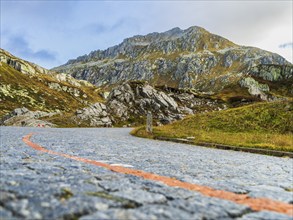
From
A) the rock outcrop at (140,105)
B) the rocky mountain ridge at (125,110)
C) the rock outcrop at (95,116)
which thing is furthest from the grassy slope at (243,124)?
the rock outcrop at (140,105)

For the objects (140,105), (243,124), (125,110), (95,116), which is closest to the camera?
(243,124)

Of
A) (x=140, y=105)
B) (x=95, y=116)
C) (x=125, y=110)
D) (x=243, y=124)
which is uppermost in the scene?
(x=140, y=105)

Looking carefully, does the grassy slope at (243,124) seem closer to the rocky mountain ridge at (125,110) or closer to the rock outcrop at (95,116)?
the rocky mountain ridge at (125,110)

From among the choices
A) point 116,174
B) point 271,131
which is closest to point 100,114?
point 271,131

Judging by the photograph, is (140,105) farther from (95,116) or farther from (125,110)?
(95,116)

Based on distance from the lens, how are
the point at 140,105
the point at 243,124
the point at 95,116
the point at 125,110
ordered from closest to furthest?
the point at 243,124
the point at 95,116
the point at 125,110
the point at 140,105

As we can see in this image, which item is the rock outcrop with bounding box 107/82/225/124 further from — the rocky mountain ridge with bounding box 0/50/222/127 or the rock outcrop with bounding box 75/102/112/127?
the rock outcrop with bounding box 75/102/112/127

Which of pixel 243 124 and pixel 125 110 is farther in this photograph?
pixel 125 110

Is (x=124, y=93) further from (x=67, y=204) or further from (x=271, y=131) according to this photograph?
(x=67, y=204)

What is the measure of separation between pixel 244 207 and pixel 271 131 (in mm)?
28432

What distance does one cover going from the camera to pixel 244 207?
13.3 feet

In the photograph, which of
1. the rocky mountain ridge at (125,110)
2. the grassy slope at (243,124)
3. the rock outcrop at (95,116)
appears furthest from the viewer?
the rock outcrop at (95,116)

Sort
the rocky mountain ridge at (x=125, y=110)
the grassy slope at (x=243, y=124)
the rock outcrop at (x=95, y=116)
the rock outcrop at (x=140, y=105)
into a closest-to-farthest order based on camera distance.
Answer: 1. the grassy slope at (x=243, y=124)
2. the rocky mountain ridge at (x=125, y=110)
3. the rock outcrop at (x=95, y=116)
4. the rock outcrop at (x=140, y=105)

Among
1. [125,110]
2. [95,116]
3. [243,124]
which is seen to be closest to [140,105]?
[125,110]
